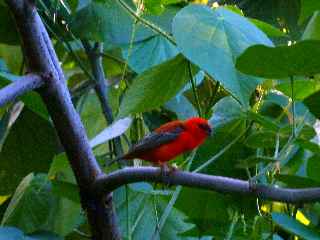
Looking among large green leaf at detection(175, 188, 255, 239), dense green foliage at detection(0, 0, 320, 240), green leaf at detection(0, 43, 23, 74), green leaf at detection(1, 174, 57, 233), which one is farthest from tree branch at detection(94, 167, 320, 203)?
green leaf at detection(0, 43, 23, 74)

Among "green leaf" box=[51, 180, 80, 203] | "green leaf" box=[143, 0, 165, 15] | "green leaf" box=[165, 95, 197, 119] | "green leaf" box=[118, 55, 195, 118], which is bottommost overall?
"green leaf" box=[165, 95, 197, 119]

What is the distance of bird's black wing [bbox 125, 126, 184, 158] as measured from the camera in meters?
0.93

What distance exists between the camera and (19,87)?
75cm

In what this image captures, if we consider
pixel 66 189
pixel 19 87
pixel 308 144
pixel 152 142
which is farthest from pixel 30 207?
pixel 308 144

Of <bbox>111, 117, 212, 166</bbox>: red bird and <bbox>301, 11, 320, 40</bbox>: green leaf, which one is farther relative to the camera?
<bbox>111, 117, 212, 166</bbox>: red bird

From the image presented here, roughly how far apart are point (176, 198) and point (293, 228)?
0.67 ft

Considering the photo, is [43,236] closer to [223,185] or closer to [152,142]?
[152,142]

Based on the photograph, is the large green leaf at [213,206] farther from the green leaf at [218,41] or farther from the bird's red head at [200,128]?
the green leaf at [218,41]

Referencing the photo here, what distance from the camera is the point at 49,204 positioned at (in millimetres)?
1113

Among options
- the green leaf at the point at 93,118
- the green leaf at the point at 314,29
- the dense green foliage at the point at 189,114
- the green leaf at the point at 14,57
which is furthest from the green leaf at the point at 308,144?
the green leaf at the point at 14,57

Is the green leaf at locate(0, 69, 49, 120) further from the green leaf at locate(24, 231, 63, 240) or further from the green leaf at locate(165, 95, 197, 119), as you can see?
the green leaf at locate(165, 95, 197, 119)

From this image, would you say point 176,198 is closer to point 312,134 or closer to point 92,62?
point 312,134

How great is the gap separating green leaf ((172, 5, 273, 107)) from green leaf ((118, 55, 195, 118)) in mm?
74

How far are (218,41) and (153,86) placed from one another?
0.12 meters
